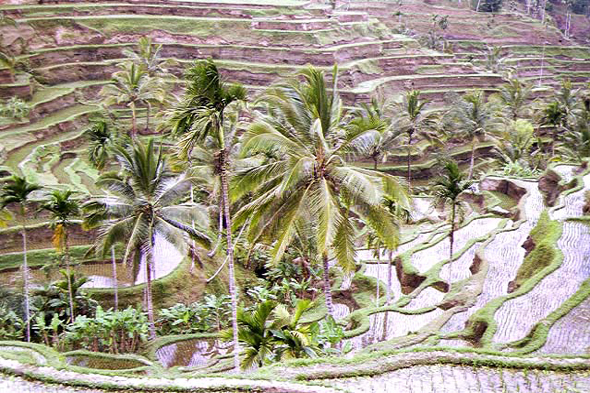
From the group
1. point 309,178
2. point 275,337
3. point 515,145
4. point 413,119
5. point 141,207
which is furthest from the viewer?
point 515,145

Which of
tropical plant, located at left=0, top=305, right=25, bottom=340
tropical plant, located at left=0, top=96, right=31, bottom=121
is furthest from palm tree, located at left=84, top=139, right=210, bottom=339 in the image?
tropical plant, located at left=0, top=96, right=31, bottom=121

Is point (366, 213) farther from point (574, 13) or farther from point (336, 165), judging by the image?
point (574, 13)

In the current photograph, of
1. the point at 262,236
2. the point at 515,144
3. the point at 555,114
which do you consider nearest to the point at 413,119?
the point at 515,144

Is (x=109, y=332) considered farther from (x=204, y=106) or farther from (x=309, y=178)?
(x=309, y=178)

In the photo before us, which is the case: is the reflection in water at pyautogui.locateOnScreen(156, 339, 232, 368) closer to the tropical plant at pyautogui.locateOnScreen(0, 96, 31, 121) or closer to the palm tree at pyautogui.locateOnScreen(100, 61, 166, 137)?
the palm tree at pyautogui.locateOnScreen(100, 61, 166, 137)

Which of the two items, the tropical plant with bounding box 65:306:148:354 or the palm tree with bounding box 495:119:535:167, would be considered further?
the palm tree with bounding box 495:119:535:167

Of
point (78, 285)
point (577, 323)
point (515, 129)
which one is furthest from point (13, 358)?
point (515, 129)

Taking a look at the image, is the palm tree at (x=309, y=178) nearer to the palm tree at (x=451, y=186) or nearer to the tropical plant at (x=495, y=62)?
the palm tree at (x=451, y=186)
